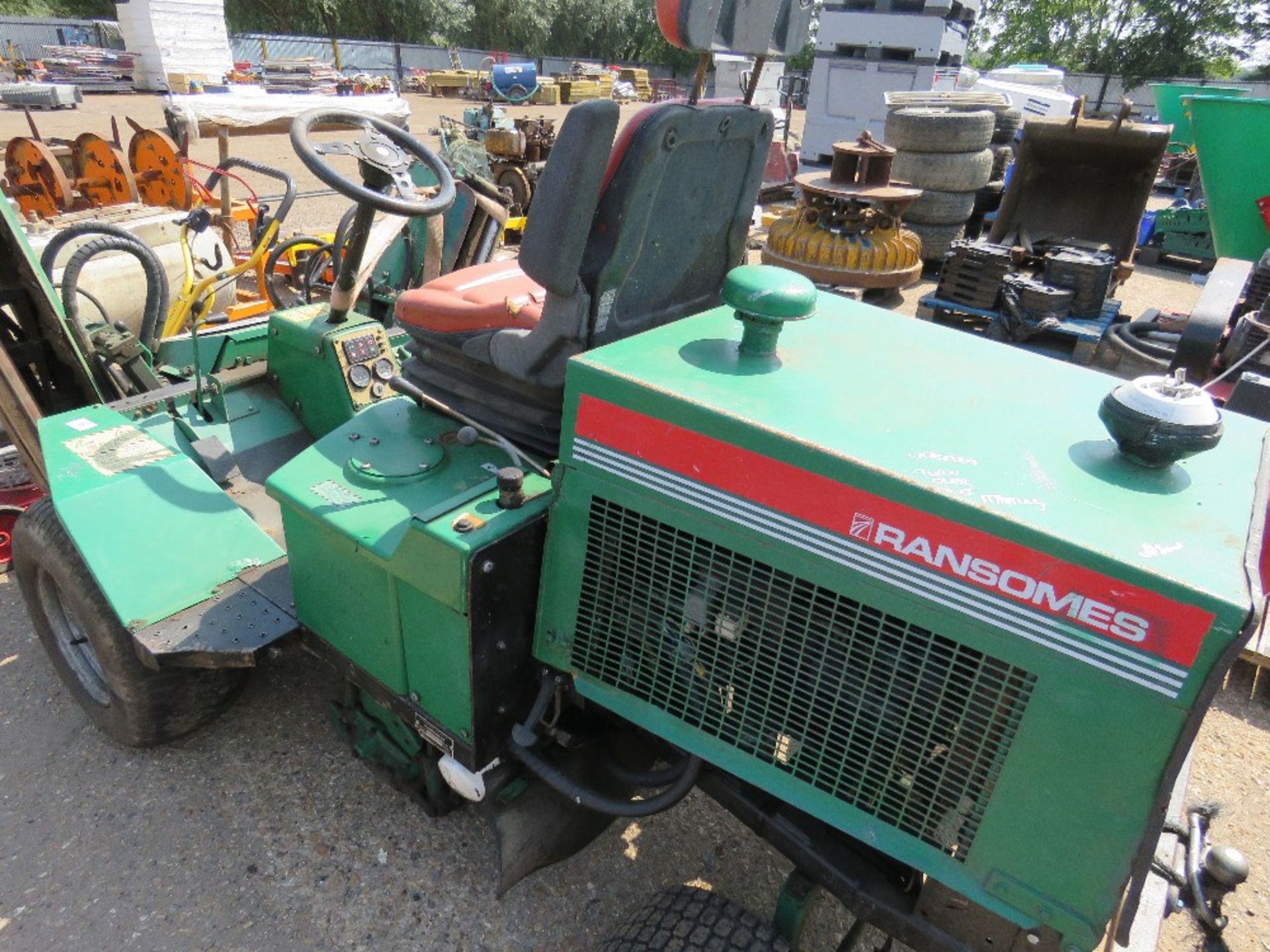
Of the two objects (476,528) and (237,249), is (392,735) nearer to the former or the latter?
(476,528)

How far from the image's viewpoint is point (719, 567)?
5.12ft

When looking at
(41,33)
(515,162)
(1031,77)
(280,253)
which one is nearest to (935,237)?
(515,162)

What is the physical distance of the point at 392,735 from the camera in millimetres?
2299

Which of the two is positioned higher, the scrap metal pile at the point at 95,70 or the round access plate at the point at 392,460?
the round access plate at the point at 392,460

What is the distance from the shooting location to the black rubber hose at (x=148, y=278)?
3.25 metres

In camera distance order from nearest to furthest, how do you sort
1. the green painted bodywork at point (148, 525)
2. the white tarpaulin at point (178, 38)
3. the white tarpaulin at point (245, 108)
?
the green painted bodywork at point (148, 525), the white tarpaulin at point (245, 108), the white tarpaulin at point (178, 38)

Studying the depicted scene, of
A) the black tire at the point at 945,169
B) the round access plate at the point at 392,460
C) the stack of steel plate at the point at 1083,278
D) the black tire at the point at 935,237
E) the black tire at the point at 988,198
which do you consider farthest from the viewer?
the black tire at the point at 988,198

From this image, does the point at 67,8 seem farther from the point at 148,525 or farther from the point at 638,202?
the point at 638,202

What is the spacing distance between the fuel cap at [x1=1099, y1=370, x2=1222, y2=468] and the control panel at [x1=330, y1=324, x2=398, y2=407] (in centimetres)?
216

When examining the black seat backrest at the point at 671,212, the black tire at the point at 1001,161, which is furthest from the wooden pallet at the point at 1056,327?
the black seat backrest at the point at 671,212

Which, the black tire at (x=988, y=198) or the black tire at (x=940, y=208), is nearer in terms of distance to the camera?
the black tire at (x=940, y=208)

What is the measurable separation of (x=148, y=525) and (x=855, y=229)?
19.4 ft

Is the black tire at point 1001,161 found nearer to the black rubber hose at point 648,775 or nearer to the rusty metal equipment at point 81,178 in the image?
the rusty metal equipment at point 81,178

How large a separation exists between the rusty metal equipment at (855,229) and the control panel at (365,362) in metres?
4.65
